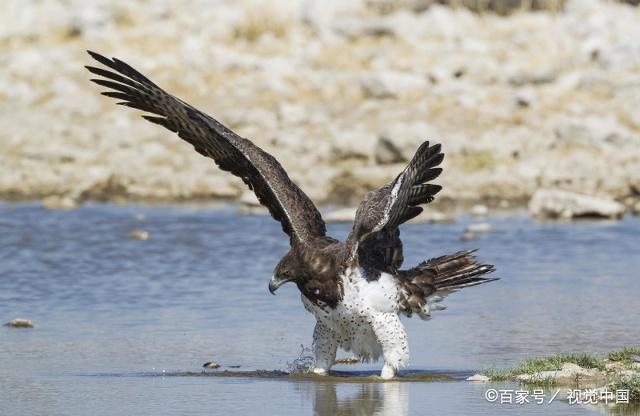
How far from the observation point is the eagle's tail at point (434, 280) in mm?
9195

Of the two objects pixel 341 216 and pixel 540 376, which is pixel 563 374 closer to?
pixel 540 376

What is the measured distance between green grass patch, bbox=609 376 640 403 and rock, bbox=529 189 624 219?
370 inches

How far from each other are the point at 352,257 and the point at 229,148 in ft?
4.42

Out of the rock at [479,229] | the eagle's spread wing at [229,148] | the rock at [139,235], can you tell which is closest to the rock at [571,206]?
the rock at [479,229]

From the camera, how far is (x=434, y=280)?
937 cm

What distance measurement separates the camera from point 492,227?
16.5 metres

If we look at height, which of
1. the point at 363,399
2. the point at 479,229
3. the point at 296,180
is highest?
the point at 296,180

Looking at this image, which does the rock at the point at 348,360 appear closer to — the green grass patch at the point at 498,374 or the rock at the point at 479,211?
the green grass patch at the point at 498,374

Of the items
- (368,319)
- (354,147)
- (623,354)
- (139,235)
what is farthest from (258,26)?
(623,354)

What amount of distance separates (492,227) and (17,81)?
934cm

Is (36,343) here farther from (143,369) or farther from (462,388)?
(462,388)

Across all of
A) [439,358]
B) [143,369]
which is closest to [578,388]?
[439,358]

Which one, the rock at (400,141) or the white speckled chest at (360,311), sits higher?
the rock at (400,141)

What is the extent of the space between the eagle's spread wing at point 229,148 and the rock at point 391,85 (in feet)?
37.9
